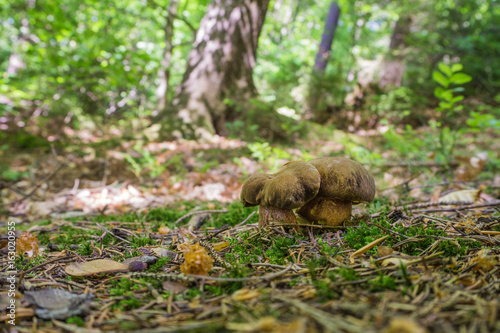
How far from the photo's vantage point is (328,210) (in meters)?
2.12

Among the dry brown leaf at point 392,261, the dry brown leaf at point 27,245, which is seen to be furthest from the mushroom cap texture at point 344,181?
the dry brown leaf at point 27,245

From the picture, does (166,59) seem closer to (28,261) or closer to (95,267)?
(28,261)

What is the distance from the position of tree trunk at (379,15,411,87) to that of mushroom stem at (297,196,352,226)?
1000cm

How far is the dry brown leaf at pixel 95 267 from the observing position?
1737mm

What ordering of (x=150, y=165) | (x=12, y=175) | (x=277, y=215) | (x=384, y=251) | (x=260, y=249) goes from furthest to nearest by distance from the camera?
(x=12, y=175) → (x=150, y=165) → (x=277, y=215) → (x=260, y=249) → (x=384, y=251)

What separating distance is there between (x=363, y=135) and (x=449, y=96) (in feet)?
14.3

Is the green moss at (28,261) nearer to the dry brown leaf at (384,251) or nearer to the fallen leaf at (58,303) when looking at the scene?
the fallen leaf at (58,303)

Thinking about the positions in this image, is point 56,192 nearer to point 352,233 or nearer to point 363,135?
point 352,233

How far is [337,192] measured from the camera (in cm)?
193

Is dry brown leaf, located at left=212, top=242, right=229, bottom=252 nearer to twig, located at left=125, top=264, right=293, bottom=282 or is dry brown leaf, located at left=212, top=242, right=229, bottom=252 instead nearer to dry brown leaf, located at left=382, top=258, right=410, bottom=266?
twig, located at left=125, top=264, right=293, bottom=282

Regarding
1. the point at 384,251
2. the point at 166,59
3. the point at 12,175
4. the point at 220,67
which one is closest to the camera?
the point at 384,251

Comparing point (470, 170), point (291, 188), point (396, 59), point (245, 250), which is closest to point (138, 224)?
point (245, 250)

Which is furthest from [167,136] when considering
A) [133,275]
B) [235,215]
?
[133,275]

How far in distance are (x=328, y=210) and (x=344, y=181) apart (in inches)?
11.4
